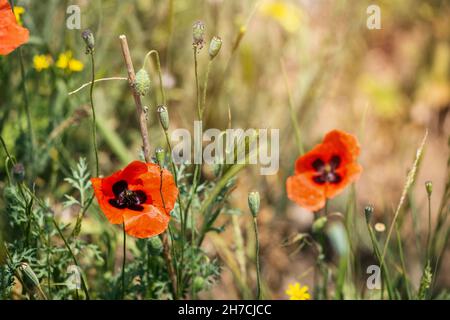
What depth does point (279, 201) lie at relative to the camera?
7.44ft

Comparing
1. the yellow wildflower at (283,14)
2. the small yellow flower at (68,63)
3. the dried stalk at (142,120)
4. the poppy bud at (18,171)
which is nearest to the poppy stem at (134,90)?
the dried stalk at (142,120)

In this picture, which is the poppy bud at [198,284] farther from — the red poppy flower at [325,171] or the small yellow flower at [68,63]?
the small yellow flower at [68,63]

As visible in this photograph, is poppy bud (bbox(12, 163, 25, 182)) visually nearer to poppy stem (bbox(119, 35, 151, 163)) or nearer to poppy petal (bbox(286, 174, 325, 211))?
poppy stem (bbox(119, 35, 151, 163))

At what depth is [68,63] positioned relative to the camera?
1874mm

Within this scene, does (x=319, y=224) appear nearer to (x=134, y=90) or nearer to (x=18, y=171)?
(x=134, y=90)

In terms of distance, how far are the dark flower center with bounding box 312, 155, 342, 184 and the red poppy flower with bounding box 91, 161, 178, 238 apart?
464 millimetres

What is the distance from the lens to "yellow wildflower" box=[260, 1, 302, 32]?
2.63 metres

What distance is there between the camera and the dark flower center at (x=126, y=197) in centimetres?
137

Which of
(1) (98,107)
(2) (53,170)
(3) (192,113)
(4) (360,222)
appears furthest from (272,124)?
(2) (53,170)

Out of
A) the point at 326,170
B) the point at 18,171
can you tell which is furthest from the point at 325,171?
the point at 18,171

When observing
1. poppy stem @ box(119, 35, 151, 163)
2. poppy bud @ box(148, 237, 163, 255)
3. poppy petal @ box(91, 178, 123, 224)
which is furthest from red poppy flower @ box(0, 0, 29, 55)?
poppy bud @ box(148, 237, 163, 255)

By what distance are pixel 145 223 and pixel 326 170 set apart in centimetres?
55
